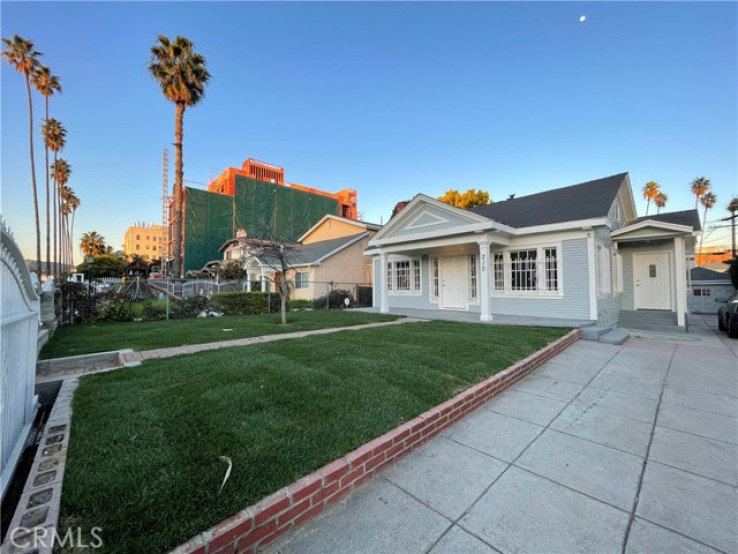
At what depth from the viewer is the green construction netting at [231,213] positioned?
34.2 meters

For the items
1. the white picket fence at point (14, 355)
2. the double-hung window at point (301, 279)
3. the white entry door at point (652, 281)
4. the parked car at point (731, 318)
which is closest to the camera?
the white picket fence at point (14, 355)

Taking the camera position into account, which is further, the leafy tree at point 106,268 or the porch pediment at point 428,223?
the leafy tree at point 106,268

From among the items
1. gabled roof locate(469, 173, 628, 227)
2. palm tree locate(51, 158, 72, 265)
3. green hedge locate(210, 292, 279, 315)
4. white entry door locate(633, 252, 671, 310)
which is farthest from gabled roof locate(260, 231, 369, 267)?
palm tree locate(51, 158, 72, 265)

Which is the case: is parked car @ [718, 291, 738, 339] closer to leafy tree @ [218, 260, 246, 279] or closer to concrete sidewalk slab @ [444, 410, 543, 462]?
concrete sidewalk slab @ [444, 410, 543, 462]

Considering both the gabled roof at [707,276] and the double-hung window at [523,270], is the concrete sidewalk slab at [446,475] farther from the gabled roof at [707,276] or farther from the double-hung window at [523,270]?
the gabled roof at [707,276]

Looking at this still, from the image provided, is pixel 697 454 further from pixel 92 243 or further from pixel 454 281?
pixel 92 243

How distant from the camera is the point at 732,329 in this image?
8531 mm

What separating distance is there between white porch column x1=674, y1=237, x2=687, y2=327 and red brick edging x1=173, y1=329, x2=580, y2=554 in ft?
34.2

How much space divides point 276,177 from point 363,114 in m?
54.2

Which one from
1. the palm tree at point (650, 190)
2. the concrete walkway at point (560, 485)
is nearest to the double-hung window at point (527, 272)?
the concrete walkway at point (560, 485)

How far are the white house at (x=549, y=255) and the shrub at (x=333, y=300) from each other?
13.5 ft

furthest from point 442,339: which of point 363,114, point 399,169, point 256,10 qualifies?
point 399,169

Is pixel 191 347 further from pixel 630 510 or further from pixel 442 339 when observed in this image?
pixel 630 510

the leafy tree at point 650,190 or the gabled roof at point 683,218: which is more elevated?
the leafy tree at point 650,190
